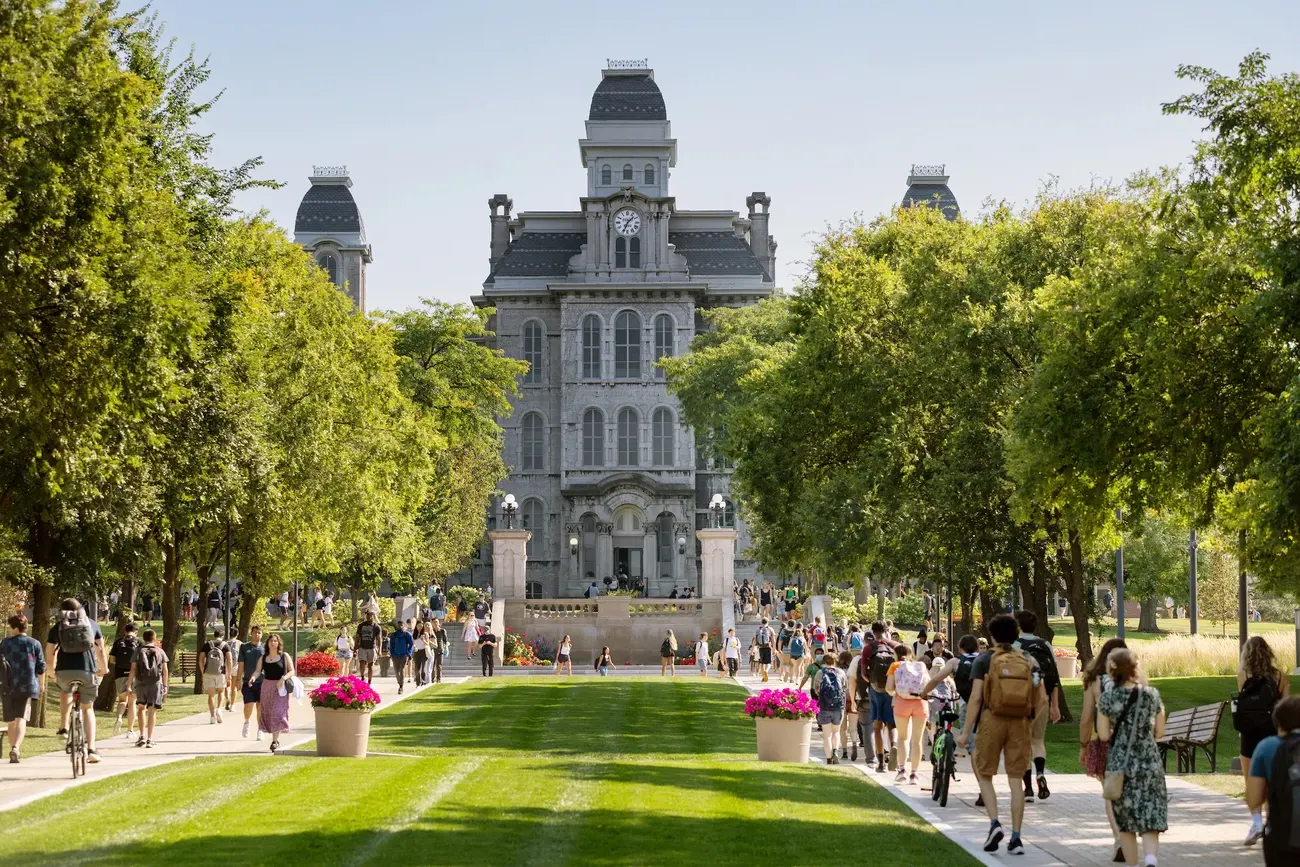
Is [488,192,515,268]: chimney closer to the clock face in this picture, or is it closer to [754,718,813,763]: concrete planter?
the clock face

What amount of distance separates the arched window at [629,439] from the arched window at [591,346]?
2388 millimetres

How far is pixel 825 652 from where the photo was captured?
21.9 meters

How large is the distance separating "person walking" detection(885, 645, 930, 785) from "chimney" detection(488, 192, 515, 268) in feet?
241

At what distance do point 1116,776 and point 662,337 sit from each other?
71256 millimetres

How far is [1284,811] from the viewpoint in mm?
7895

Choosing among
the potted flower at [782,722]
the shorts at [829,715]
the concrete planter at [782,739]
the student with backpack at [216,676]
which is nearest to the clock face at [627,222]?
the student with backpack at [216,676]

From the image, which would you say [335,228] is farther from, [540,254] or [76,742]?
[76,742]

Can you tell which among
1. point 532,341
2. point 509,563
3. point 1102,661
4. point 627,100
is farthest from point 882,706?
point 627,100

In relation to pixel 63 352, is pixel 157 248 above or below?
above

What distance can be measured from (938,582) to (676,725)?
6620mm

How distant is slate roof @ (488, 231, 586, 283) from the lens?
278 ft

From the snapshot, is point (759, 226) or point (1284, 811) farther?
point (759, 226)

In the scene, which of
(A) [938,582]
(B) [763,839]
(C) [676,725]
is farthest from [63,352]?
(A) [938,582]

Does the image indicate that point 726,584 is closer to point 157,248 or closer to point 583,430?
point 583,430
